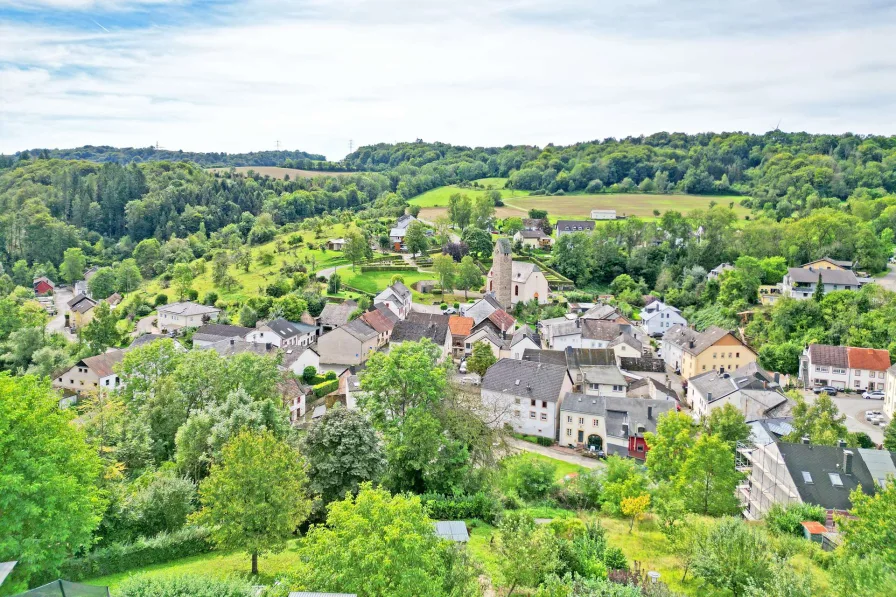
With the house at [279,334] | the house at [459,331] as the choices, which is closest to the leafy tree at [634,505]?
the house at [459,331]

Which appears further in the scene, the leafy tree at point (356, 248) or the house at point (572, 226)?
the house at point (572, 226)

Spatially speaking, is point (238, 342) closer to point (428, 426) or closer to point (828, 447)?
point (428, 426)

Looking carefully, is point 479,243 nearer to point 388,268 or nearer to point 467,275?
point 467,275

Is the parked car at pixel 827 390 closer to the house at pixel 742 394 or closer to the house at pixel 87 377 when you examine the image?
the house at pixel 742 394

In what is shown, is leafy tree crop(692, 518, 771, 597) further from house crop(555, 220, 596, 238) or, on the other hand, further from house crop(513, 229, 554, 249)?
house crop(555, 220, 596, 238)

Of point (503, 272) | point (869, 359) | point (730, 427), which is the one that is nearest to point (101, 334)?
point (503, 272)

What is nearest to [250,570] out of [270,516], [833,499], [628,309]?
[270,516]
